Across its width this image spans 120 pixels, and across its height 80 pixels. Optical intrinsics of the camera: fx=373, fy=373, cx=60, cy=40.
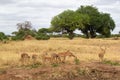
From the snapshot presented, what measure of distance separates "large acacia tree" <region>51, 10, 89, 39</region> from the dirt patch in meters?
50.9

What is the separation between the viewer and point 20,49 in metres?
25.9

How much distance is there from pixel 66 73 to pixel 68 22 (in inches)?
2094

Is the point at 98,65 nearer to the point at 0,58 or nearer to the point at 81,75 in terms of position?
the point at 81,75

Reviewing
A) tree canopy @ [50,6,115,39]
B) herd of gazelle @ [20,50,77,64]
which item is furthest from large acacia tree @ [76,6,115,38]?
herd of gazelle @ [20,50,77,64]

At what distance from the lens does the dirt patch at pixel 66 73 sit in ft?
45.2

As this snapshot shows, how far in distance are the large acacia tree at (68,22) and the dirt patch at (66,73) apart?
50861 mm

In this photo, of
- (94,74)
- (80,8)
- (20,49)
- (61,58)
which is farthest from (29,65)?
(80,8)

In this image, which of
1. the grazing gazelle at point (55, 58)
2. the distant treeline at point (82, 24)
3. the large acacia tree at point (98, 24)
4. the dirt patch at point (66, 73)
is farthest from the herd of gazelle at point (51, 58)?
the large acacia tree at point (98, 24)

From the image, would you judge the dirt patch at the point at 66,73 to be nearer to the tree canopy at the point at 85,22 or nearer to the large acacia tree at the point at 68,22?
the tree canopy at the point at 85,22

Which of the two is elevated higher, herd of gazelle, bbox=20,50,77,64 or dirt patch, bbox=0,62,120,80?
herd of gazelle, bbox=20,50,77,64

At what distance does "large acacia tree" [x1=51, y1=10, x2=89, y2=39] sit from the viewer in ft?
220

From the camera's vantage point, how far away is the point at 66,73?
1421cm

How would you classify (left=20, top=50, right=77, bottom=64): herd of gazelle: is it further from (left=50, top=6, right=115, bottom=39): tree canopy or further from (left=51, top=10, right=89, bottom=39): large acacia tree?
(left=51, top=10, right=89, bottom=39): large acacia tree

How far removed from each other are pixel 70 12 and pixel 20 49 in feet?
157
